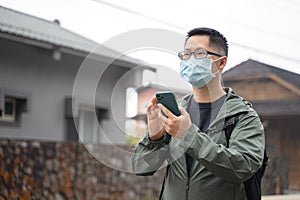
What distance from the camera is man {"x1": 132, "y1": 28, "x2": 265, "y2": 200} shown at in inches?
63.5

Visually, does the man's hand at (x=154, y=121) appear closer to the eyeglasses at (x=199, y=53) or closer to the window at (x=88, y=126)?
the eyeglasses at (x=199, y=53)

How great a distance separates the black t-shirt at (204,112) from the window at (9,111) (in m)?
5.52

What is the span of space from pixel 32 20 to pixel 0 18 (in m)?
1.59

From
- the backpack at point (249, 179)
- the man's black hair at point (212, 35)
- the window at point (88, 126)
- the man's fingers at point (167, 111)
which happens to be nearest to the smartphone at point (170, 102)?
the man's fingers at point (167, 111)

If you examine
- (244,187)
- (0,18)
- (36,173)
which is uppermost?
(0,18)

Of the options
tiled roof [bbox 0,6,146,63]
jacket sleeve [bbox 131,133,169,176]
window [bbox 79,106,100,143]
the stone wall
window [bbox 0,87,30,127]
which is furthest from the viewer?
window [bbox 79,106,100,143]

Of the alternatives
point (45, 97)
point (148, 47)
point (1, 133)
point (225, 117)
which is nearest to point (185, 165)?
point (225, 117)

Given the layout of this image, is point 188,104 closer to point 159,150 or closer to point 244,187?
point 159,150

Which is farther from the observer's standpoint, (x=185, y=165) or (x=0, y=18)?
(x=0, y=18)

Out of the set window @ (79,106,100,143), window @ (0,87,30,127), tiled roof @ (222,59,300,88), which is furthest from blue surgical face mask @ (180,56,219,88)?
tiled roof @ (222,59,300,88)

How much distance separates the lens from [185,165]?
1.83 meters

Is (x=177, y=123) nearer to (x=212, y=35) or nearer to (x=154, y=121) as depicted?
(x=154, y=121)

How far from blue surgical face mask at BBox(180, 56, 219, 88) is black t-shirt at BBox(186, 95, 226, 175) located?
0.26 ft

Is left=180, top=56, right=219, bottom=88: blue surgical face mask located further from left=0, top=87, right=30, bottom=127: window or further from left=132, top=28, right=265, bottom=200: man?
left=0, top=87, right=30, bottom=127: window
